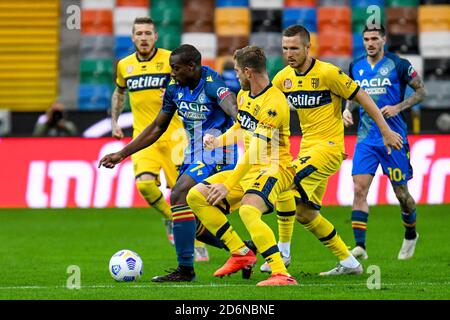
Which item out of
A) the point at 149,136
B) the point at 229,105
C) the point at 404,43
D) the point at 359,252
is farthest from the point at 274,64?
the point at 229,105

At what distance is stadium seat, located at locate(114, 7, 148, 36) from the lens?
23.1 metres

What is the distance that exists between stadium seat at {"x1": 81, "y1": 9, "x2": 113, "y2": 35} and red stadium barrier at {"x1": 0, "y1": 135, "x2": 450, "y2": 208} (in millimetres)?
6370

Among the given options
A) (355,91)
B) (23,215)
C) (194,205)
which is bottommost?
(23,215)

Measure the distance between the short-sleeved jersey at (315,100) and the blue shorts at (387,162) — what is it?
1.49m

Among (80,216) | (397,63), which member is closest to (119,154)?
(397,63)

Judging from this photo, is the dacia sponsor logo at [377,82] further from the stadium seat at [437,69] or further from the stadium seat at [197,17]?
the stadium seat at [197,17]

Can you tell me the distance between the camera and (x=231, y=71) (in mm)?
18422

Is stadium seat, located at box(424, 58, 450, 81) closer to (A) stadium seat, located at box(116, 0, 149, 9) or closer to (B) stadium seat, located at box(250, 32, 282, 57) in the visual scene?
(B) stadium seat, located at box(250, 32, 282, 57)

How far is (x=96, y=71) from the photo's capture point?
2238 cm

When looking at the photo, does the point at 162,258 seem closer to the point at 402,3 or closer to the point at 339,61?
the point at 339,61

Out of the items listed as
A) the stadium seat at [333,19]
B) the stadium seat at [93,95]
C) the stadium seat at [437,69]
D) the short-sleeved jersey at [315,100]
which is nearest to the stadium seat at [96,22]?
the stadium seat at [93,95]

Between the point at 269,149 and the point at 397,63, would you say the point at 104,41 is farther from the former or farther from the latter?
the point at 269,149

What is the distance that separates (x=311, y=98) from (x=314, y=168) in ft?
2.04
